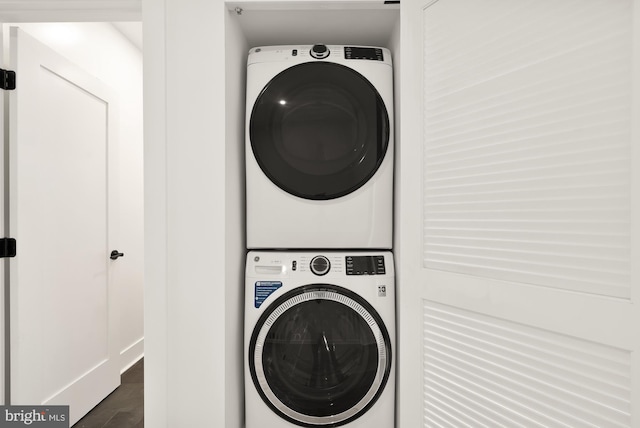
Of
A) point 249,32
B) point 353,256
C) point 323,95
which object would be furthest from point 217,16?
point 353,256

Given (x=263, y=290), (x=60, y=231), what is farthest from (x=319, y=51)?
(x=60, y=231)

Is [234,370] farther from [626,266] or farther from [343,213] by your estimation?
[626,266]

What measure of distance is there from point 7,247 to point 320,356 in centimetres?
148

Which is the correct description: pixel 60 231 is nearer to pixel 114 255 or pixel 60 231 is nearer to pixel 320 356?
pixel 114 255

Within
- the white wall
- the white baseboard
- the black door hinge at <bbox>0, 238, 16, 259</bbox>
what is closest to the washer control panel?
the black door hinge at <bbox>0, 238, 16, 259</bbox>

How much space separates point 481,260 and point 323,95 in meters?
0.97

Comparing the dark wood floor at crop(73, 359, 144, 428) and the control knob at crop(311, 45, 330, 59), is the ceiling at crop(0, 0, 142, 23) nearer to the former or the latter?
the control knob at crop(311, 45, 330, 59)

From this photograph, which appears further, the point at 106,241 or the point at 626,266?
the point at 106,241

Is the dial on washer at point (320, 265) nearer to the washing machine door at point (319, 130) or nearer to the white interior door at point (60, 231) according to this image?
the washing machine door at point (319, 130)

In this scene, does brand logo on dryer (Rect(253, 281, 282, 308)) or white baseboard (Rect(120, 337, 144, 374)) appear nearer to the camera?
brand logo on dryer (Rect(253, 281, 282, 308))

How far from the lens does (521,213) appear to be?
3.16ft

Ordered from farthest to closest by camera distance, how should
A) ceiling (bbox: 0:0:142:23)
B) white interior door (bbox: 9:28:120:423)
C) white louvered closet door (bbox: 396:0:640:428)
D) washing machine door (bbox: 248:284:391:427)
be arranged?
white interior door (bbox: 9:28:120:423) < washing machine door (bbox: 248:284:391:427) < ceiling (bbox: 0:0:142:23) < white louvered closet door (bbox: 396:0:640:428)

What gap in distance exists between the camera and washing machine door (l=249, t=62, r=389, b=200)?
1.57 meters

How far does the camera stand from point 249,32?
1648mm
